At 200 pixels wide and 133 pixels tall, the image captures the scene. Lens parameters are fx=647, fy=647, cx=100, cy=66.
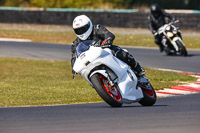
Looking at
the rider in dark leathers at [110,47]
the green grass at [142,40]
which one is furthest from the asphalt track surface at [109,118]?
the green grass at [142,40]

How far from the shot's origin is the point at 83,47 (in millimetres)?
10047

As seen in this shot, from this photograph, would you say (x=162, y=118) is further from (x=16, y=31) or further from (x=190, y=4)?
(x=190, y=4)

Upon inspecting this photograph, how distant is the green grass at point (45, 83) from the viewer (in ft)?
40.2

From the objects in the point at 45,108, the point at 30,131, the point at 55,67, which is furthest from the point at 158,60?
the point at 30,131

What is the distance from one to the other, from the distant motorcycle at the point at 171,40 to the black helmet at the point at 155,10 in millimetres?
503

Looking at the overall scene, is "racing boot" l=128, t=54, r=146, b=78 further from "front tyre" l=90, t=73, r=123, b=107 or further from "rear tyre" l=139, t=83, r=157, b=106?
"front tyre" l=90, t=73, r=123, b=107

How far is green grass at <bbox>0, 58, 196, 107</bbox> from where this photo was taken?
12.3m

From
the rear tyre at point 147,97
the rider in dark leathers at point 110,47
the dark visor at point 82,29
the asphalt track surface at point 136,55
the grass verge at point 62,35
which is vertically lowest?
the grass verge at point 62,35

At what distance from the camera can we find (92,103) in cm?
1129

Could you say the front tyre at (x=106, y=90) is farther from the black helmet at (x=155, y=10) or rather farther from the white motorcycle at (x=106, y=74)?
the black helmet at (x=155, y=10)

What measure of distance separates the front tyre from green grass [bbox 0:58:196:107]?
81.3 inches

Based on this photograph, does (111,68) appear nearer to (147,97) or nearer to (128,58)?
(128,58)

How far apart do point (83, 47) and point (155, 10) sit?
12.7 m

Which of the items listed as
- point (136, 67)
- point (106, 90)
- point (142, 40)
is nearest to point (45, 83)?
point (136, 67)
